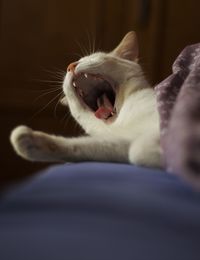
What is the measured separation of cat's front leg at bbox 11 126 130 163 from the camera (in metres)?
0.89

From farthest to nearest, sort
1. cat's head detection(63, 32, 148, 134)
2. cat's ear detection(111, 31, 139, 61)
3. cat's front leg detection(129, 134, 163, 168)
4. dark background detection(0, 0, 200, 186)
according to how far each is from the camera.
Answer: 1. dark background detection(0, 0, 200, 186)
2. cat's ear detection(111, 31, 139, 61)
3. cat's head detection(63, 32, 148, 134)
4. cat's front leg detection(129, 134, 163, 168)

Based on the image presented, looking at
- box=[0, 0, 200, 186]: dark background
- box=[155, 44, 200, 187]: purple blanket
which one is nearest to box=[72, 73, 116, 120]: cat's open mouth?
box=[155, 44, 200, 187]: purple blanket

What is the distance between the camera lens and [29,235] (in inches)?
19.1

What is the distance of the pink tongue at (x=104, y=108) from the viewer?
131 cm

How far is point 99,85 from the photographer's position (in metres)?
1.39

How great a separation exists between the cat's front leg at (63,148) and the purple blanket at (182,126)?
0.41 feet

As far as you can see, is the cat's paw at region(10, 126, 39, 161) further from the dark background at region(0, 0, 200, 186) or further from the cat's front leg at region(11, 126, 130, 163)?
the dark background at region(0, 0, 200, 186)

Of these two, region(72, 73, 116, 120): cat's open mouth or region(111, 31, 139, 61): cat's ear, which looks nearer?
region(72, 73, 116, 120): cat's open mouth

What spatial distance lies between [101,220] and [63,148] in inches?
16.2

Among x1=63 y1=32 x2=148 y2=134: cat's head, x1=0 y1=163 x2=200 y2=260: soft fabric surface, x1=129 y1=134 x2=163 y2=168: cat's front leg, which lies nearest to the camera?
x1=0 y1=163 x2=200 y2=260: soft fabric surface

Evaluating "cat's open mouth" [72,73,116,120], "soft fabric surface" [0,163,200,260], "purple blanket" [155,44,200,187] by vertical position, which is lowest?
"soft fabric surface" [0,163,200,260]

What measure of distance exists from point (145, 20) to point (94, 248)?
1876 millimetres

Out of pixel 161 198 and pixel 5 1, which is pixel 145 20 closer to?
pixel 5 1

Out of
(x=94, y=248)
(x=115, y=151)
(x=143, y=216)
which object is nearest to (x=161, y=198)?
(x=143, y=216)
